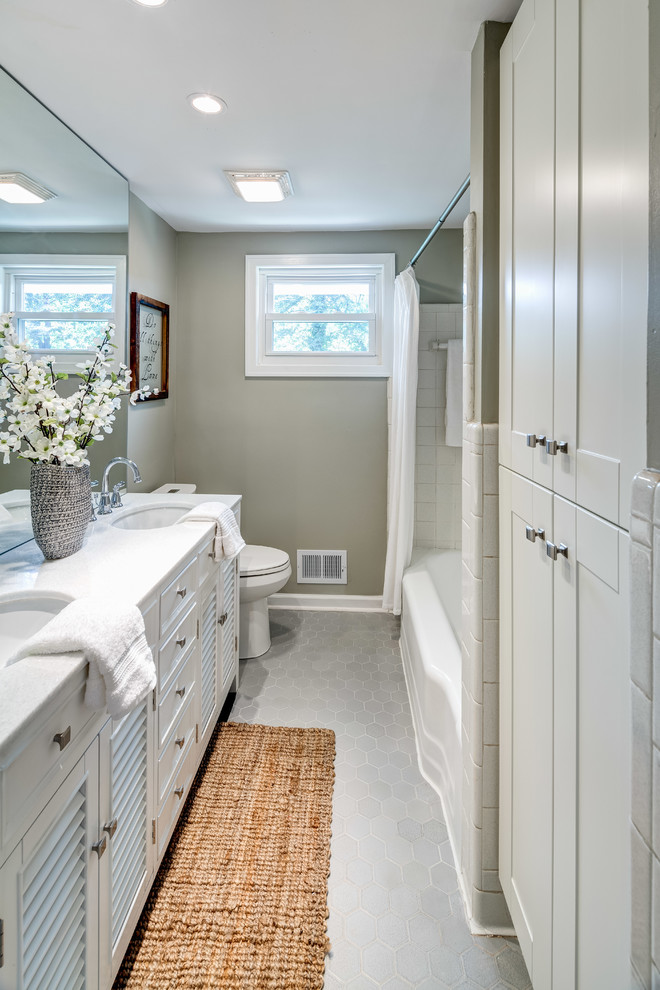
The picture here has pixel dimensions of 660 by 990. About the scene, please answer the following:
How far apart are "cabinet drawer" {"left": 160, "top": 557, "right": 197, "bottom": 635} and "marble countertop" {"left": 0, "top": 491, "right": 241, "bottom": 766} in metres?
0.05

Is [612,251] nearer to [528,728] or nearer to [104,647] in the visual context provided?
[528,728]

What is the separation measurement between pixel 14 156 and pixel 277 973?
233 cm

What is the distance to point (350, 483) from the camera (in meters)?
3.73

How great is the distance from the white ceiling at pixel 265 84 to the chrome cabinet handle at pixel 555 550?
1.39m

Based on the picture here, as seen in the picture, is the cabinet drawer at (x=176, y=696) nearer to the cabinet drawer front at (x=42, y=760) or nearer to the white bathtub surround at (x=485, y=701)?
the cabinet drawer front at (x=42, y=760)

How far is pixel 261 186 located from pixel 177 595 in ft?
6.68

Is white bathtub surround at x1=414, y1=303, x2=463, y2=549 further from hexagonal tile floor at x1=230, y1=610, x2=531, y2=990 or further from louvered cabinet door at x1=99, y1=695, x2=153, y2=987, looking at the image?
louvered cabinet door at x1=99, y1=695, x2=153, y2=987

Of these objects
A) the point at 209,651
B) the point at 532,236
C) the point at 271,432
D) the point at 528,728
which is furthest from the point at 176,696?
the point at 271,432

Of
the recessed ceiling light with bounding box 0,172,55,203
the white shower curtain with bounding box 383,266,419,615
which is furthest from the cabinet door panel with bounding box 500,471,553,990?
the white shower curtain with bounding box 383,266,419,615

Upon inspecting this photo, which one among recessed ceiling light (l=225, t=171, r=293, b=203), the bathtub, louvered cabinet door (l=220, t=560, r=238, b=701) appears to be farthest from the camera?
recessed ceiling light (l=225, t=171, r=293, b=203)

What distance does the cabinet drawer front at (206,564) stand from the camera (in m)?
2.00

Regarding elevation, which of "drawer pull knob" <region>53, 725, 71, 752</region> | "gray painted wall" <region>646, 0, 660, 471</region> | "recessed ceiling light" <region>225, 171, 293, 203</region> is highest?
"recessed ceiling light" <region>225, 171, 293, 203</region>

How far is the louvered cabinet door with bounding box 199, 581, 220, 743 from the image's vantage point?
2059mm

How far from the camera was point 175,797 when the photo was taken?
1.73 metres
